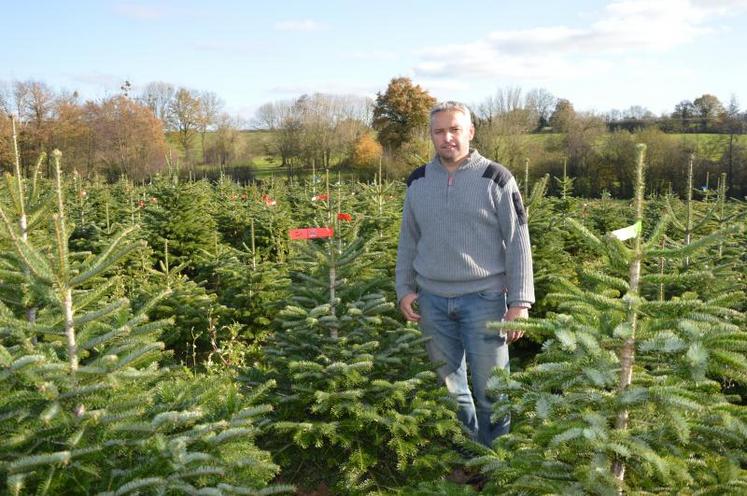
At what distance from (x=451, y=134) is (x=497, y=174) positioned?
39cm

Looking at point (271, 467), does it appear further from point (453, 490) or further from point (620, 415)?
point (620, 415)

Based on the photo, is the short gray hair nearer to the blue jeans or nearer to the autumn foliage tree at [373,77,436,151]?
the blue jeans

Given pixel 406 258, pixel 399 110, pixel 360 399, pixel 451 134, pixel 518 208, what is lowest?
pixel 360 399

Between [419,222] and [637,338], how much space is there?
6.69 feet

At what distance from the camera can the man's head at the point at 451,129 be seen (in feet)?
12.2

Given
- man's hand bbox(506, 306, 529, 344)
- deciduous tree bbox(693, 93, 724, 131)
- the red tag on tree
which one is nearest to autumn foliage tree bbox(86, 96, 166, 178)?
the red tag on tree

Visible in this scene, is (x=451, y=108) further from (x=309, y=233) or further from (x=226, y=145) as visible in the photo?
(x=226, y=145)

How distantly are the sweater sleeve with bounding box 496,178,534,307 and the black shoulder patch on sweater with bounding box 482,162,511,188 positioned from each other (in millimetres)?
28

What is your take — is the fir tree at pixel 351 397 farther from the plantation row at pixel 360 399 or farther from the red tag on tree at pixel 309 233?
the red tag on tree at pixel 309 233

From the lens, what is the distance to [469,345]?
3.96 metres

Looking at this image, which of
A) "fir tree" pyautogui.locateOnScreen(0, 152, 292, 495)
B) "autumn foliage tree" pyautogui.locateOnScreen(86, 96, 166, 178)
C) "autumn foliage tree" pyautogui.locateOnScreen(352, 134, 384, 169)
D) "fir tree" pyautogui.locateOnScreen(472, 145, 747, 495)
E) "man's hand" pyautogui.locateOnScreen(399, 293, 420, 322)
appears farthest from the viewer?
"autumn foliage tree" pyautogui.locateOnScreen(352, 134, 384, 169)

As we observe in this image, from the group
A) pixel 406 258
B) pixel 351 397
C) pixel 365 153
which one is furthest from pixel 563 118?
pixel 351 397

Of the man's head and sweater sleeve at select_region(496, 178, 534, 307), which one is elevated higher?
the man's head

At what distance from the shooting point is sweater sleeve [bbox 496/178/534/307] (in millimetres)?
3754
